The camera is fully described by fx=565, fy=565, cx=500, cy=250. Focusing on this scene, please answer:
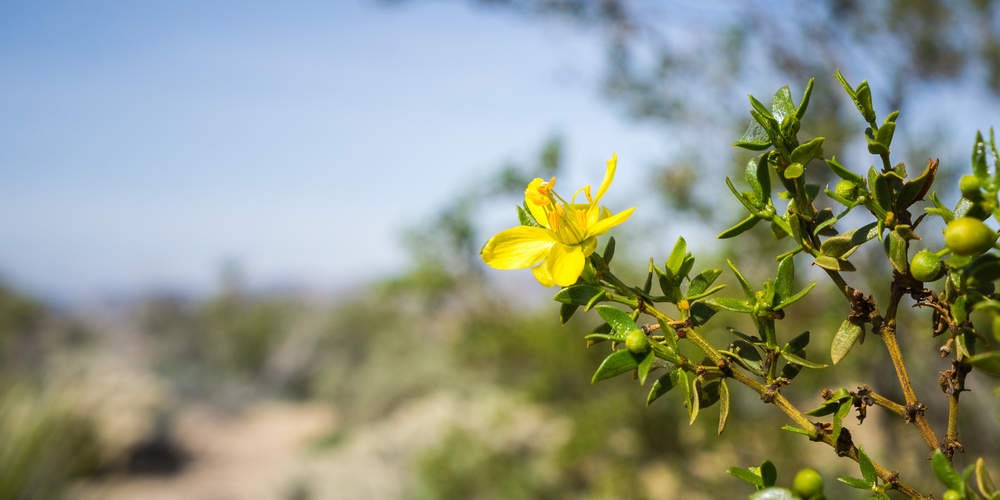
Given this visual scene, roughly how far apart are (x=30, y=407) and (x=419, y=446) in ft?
13.4

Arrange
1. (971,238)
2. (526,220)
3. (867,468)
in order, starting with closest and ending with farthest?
(971,238) < (867,468) < (526,220)

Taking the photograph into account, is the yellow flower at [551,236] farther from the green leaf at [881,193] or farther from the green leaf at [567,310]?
the green leaf at [881,193]

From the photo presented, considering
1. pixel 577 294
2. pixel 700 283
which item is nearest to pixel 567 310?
pixel 577 294

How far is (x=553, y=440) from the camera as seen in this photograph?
19.1 ft

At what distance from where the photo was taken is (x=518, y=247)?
21.4 inches

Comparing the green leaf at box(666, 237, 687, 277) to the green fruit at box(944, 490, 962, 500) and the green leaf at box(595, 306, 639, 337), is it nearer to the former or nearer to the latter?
the green leaf at box(595, 306, 639, 337)

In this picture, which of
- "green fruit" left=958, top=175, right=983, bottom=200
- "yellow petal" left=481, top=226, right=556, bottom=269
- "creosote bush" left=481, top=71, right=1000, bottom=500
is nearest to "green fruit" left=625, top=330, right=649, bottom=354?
"creosote bush" left=481, top=71, right=1000, bottom=500

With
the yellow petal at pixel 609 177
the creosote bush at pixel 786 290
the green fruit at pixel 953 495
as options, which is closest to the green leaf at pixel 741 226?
the creosote bush at pixel 786 290

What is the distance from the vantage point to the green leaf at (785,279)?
1.62ft

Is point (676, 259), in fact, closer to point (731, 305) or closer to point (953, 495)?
point (731, 305)

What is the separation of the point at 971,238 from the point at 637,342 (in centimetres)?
22

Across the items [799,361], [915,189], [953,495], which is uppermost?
[915,189]

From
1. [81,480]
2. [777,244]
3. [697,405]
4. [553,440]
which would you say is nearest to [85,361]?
[81,480]

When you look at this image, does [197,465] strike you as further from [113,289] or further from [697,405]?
[113,289]
